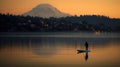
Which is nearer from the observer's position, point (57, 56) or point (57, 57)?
point (57, 57)

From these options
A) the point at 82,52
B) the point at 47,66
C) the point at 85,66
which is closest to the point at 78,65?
the point at 85,66

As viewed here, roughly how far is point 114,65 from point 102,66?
1872 millimetres

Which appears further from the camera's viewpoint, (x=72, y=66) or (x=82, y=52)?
(x=82, y=52)

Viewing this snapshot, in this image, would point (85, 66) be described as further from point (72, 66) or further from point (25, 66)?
point (25, 66)

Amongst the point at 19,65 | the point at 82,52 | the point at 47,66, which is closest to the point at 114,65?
the point at 47,66

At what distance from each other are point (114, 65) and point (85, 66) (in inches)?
132

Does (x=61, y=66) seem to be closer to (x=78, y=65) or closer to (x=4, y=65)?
(x=78, y=65)

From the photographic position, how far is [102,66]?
40.8 metres

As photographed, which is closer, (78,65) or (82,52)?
(78,65)

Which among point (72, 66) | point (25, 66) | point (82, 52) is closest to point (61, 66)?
point (72, 66)

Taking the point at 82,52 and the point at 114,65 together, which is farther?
the point at 82,52

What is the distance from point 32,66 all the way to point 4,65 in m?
3.67

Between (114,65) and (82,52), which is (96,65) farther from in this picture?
(82,52)

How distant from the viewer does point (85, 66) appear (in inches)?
1654
